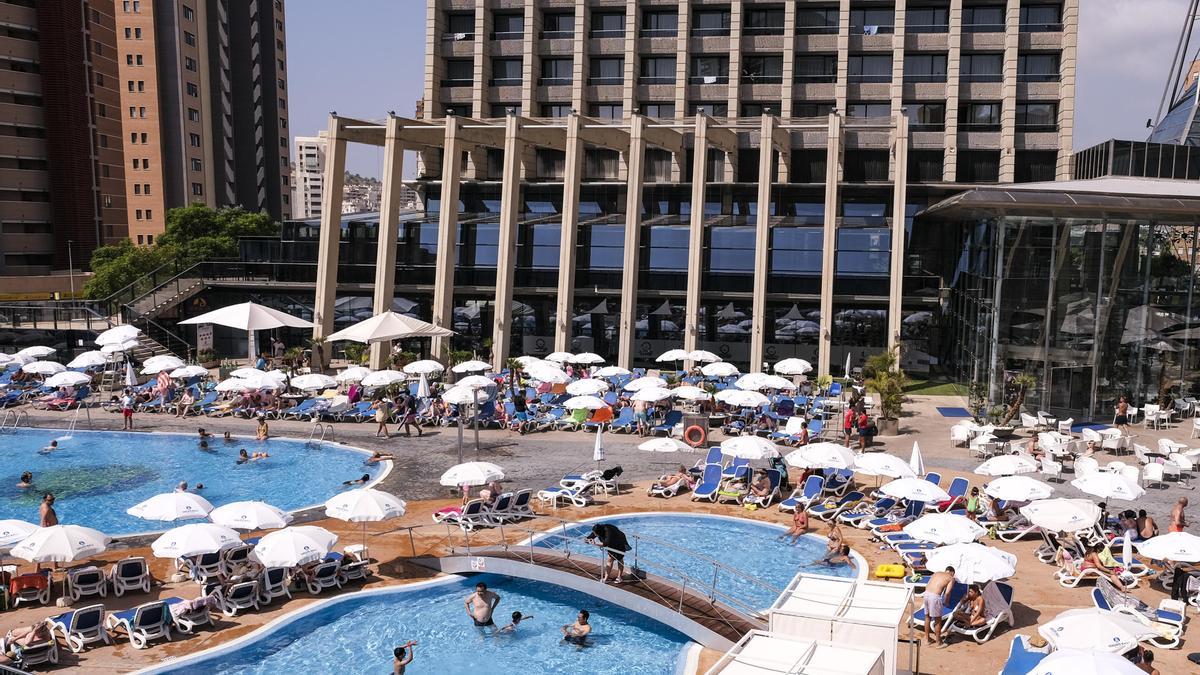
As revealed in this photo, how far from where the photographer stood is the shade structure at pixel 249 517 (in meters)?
19.0

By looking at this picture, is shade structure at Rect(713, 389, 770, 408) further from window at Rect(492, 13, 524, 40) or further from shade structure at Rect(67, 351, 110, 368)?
window at Rect(492, 13, 524, 40)

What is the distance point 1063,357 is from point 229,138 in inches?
4023

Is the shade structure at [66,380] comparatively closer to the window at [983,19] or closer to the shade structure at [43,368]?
the shade structure at [43,368]

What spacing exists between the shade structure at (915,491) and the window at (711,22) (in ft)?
122

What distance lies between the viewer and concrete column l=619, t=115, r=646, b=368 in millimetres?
44422

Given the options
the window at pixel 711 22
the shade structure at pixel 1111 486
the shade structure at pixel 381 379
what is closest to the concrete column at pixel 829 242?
the window at pixel 711 22

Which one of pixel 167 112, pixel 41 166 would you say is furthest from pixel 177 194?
pixel 41 166

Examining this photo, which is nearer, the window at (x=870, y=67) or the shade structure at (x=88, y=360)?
the shade structure at (x=88, y=360)

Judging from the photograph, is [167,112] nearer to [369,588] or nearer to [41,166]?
[41,166]

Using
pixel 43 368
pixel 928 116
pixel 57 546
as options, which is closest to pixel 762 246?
pixel 928 116

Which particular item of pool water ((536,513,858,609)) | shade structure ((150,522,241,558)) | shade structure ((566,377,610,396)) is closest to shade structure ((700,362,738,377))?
shade structure ((566,377,610,396))

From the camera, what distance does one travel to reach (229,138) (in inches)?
4407

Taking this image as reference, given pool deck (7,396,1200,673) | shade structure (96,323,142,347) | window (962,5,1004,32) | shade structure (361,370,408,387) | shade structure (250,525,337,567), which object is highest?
window (962,5,1004,32)

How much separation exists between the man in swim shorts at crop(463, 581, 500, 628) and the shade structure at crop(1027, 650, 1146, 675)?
31.8 ft
